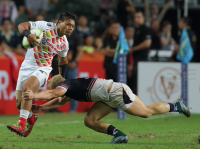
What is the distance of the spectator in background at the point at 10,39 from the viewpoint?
13461 millimetres

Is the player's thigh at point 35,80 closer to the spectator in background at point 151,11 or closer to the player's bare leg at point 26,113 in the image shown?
the player's bare leg at point 26,113

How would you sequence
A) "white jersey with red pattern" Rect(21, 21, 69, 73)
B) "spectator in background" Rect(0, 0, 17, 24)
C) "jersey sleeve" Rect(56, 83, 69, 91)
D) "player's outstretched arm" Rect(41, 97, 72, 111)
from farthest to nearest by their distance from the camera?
1. "spectator in background" Rect(0, 0, 17, 24)
2. "white jersey with red pattern" Rect(21, 21, 69, 73)
3. "player's outstretched arm" Rect(41, 97, 72, 111)
4. "jersey sleeve" Rect(56, 83, 69, 91)

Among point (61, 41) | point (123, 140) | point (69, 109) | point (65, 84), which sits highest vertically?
point (61, 41)

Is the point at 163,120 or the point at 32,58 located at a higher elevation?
the point at 32,58

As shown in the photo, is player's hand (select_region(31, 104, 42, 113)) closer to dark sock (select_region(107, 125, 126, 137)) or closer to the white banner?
dark sock (select_region(107, 125, 126, 137))

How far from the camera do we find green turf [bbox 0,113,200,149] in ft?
22.9

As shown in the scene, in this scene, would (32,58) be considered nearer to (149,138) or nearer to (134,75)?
(149,138)

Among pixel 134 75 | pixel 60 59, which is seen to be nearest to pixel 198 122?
pixel 134 75

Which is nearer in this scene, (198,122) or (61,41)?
(61,41)

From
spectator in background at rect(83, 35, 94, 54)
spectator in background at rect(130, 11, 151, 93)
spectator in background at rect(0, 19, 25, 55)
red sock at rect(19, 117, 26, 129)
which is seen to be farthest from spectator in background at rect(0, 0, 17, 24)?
red sock at rect(19, 117, 26, 129)

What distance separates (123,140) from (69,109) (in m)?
6.54

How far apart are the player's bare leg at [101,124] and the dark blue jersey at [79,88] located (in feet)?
1.10

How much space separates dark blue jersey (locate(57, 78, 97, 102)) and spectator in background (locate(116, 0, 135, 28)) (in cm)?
938

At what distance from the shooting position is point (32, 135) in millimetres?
8375
